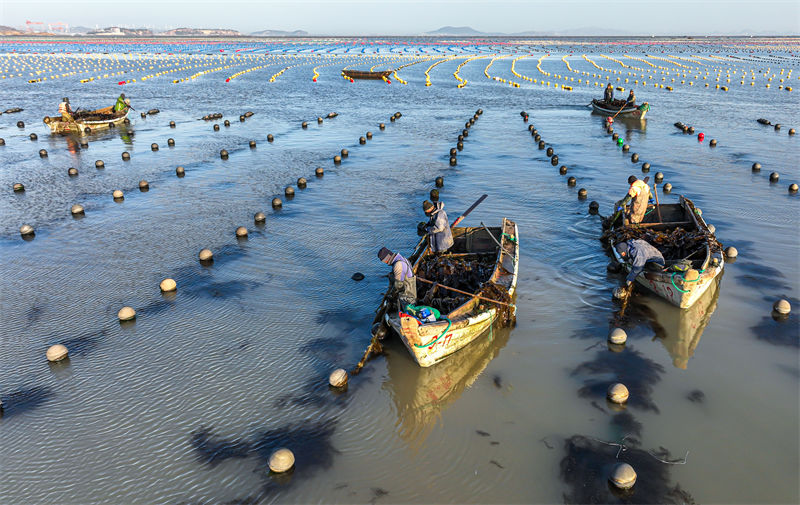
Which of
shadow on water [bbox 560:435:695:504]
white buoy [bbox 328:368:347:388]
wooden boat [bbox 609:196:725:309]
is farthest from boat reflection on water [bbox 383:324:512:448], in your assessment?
wooden boat [bbox 609:196:725:309]

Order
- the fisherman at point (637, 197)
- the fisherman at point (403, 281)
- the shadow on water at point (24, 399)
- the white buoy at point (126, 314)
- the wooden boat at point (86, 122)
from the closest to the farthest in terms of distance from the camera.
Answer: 1. the shadow on water at point (24, 399)
2. the fisherman at point (403, 281)
3. the white buoy at point (126, 314)
4. the fisherman at point (637, 197)
5. the wooden boat at point (86, 122)

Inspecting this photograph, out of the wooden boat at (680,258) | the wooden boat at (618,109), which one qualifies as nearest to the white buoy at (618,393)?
the wooden boat at (680,258)

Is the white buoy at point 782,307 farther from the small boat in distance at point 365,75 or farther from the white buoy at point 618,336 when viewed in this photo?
the small boat in distance at point 365,75

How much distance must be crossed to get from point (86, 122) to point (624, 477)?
42199 mm

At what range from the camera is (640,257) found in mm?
14164

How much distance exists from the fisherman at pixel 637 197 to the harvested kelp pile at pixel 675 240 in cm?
67

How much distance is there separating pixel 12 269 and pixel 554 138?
31.0 m

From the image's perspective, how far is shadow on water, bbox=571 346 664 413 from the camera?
435 inches

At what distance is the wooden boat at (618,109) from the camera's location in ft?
132

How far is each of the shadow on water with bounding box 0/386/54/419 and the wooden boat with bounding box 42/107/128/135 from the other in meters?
32.2

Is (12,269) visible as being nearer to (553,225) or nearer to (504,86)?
(553,225)

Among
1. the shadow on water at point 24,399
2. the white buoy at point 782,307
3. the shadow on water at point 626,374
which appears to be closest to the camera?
the shadow on water at point 24,399

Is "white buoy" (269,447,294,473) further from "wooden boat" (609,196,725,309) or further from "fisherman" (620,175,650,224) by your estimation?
"fisherman" (620,175,650,224)

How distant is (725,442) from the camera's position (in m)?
9.85
